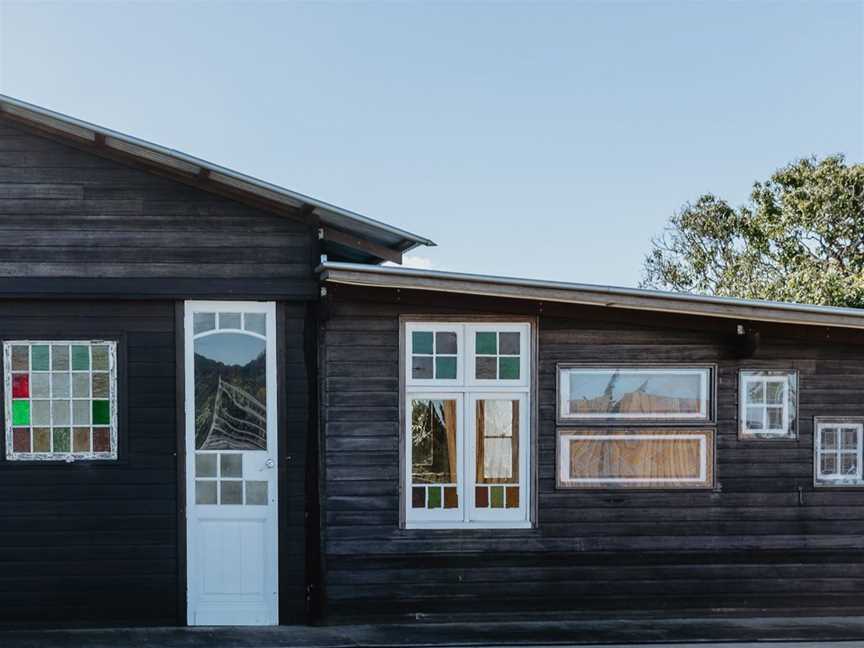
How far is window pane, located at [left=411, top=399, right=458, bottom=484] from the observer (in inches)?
196

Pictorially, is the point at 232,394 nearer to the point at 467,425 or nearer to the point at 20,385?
the point at 20,385

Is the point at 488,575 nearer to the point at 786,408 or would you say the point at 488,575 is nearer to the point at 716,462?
the point at 716,462

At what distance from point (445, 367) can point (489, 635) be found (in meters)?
1.83

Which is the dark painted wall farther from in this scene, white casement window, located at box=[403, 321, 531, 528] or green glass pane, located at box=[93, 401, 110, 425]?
white casement window, located at box=[403, 321, 531, 528]

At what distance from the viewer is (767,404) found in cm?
506

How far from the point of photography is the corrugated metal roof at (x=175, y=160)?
15.2 ft

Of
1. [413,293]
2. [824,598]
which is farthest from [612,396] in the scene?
[824,598]

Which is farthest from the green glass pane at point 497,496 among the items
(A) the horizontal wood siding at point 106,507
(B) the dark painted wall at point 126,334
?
(A) the horizontal wood siding at point 106,507

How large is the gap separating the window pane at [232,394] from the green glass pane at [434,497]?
4.04 feet

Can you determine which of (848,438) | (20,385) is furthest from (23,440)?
(848,438)

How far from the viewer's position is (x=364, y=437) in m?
4.93

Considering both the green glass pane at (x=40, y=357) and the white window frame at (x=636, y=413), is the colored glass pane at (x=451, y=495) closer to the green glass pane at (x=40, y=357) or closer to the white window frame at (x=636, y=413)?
the white window frame at (x=636, y=413)

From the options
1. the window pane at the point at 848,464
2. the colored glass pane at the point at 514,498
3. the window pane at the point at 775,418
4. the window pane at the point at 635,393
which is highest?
the window pane at the point at 635,393

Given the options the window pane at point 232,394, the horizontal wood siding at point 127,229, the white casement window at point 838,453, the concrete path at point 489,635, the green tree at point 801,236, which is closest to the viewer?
the concrete path at point 489,635
